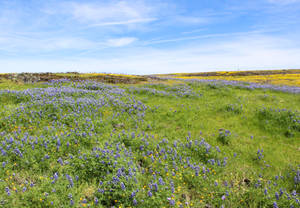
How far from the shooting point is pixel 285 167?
5.99 metres

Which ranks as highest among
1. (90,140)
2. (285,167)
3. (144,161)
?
(90,140)

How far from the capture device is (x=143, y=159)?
5.69m

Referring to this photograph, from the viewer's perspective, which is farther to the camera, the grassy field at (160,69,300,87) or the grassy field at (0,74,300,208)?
the grassy field at (160,69,300,87)

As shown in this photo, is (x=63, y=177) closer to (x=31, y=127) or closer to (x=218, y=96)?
(x=31, y=127)

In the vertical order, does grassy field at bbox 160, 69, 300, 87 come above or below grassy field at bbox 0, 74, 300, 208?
above

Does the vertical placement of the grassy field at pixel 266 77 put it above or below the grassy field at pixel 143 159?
above

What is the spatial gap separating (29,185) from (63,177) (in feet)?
2.57

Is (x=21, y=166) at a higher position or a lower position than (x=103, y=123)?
lower

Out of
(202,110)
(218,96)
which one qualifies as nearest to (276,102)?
(218,96)

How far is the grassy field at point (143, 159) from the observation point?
161 inches

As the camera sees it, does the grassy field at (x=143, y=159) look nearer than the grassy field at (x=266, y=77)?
Yes

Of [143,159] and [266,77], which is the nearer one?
[143,159]

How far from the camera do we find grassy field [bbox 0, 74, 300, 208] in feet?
13.4

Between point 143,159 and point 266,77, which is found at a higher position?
point 266,77
